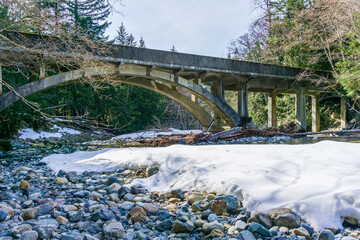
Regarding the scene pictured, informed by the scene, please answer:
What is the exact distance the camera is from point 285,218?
151 cm

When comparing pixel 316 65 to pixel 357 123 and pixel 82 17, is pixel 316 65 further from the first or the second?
pixel 82 17

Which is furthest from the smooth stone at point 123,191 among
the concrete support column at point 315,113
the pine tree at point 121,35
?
the pine tree at point 121,35

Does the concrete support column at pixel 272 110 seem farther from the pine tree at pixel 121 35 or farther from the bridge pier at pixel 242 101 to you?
the pine tree at pixel 121 35

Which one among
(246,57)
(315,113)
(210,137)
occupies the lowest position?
(210,137)

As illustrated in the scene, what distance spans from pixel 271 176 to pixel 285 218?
58cm

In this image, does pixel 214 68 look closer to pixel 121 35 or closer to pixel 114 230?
pixel 114 230

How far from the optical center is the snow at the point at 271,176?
157 centimetres

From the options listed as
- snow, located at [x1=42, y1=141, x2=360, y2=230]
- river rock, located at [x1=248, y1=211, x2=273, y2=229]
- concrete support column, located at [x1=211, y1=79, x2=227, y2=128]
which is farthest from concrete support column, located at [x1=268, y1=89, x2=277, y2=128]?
river rock, located at [x1=248, y1=211, x2=273, y2=229]

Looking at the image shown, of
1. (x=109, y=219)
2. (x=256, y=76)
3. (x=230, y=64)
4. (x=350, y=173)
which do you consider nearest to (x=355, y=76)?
(x=256, y=76)

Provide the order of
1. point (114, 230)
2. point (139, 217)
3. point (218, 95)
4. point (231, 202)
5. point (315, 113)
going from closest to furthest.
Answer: point (114, 230) < point (139, 217) < point (231, 202) < point (218, 95) < point (315, 113)

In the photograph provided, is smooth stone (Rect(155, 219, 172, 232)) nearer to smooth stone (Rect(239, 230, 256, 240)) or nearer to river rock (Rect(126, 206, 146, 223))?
river rock (Rect(126, 206, 146, 223))

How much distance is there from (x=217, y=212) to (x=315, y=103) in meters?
14.4

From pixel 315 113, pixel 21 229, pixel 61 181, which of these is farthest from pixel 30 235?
pixel 315 113

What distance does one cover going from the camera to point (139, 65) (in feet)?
30.1
